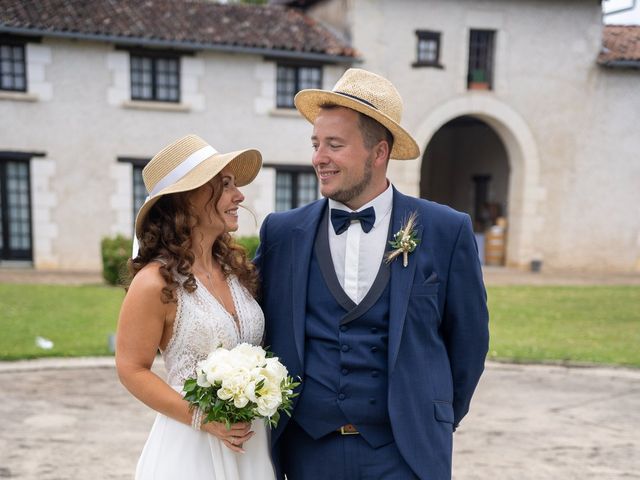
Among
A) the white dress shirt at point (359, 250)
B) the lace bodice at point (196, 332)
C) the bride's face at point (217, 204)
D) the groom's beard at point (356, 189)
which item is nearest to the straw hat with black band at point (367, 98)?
the groom's beard at point (356, 189)

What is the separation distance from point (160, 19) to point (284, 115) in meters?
3.80

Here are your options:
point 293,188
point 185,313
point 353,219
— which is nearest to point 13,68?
point 293,188

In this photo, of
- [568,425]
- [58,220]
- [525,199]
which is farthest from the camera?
[525,199]

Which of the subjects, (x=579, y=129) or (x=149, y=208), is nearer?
(x=149, y=208)

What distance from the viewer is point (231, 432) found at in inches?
93.0

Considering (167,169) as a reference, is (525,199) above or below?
below

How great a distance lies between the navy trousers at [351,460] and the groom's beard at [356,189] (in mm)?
958

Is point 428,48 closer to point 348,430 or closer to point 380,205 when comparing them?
point 380,205

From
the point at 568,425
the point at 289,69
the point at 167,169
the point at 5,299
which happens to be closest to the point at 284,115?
the point at 289,69

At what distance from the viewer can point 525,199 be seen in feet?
55.7

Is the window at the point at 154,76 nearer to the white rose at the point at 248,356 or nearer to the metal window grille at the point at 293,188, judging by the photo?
the metal window grille at the point at 293,188

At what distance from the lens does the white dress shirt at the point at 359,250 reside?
8.34ft

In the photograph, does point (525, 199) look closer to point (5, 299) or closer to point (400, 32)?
point (400, 32)

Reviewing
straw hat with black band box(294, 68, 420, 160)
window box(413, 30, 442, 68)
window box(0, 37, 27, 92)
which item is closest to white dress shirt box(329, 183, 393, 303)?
straw hat with black band box(294, 68, 420, 160)
